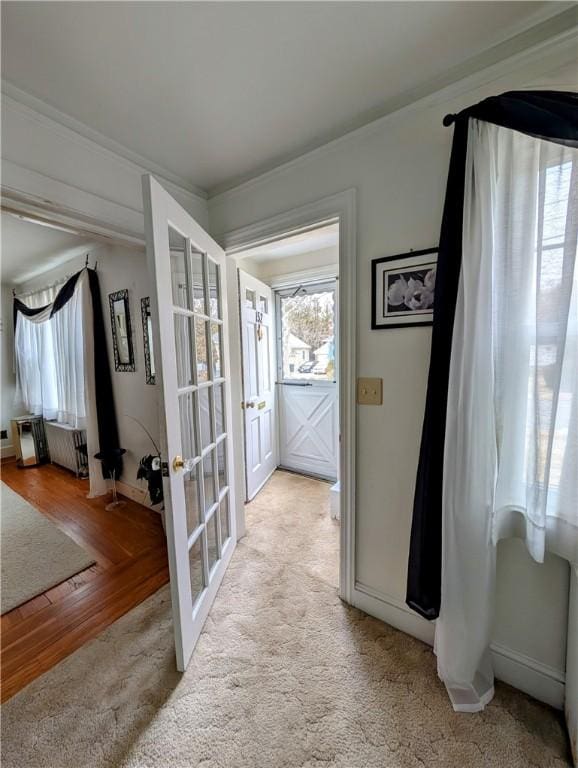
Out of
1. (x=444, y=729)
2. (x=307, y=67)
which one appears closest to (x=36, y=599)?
(x=444, y=729)

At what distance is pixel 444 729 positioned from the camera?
1052 millimetres

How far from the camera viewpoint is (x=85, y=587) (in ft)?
5.83

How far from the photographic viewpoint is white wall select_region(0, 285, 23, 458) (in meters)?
4.22

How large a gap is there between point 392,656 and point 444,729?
0.28 m

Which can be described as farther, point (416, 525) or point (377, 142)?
point (377, 142)

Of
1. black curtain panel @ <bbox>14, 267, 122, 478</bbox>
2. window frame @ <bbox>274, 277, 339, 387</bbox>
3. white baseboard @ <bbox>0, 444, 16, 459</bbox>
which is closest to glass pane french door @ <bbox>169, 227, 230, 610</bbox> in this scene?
window frame @ <bbox>274, 277, 339, 387</bbox>

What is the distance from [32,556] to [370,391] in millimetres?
2586

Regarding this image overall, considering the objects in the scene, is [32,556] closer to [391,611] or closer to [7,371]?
[391,611]

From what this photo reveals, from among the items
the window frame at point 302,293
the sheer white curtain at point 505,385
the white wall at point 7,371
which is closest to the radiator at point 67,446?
the white wall at point 7,371

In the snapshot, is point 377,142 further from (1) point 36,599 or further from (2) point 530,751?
(1) point 36,599

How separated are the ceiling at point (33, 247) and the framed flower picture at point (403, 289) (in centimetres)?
271

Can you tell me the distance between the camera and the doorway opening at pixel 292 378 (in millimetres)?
2576

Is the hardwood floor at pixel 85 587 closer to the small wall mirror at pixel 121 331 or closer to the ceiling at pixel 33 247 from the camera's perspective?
the small wall mirror at pixel 121 331

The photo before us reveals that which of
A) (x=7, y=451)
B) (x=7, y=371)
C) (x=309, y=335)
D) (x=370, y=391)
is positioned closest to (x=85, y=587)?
(x=370, y=391)
